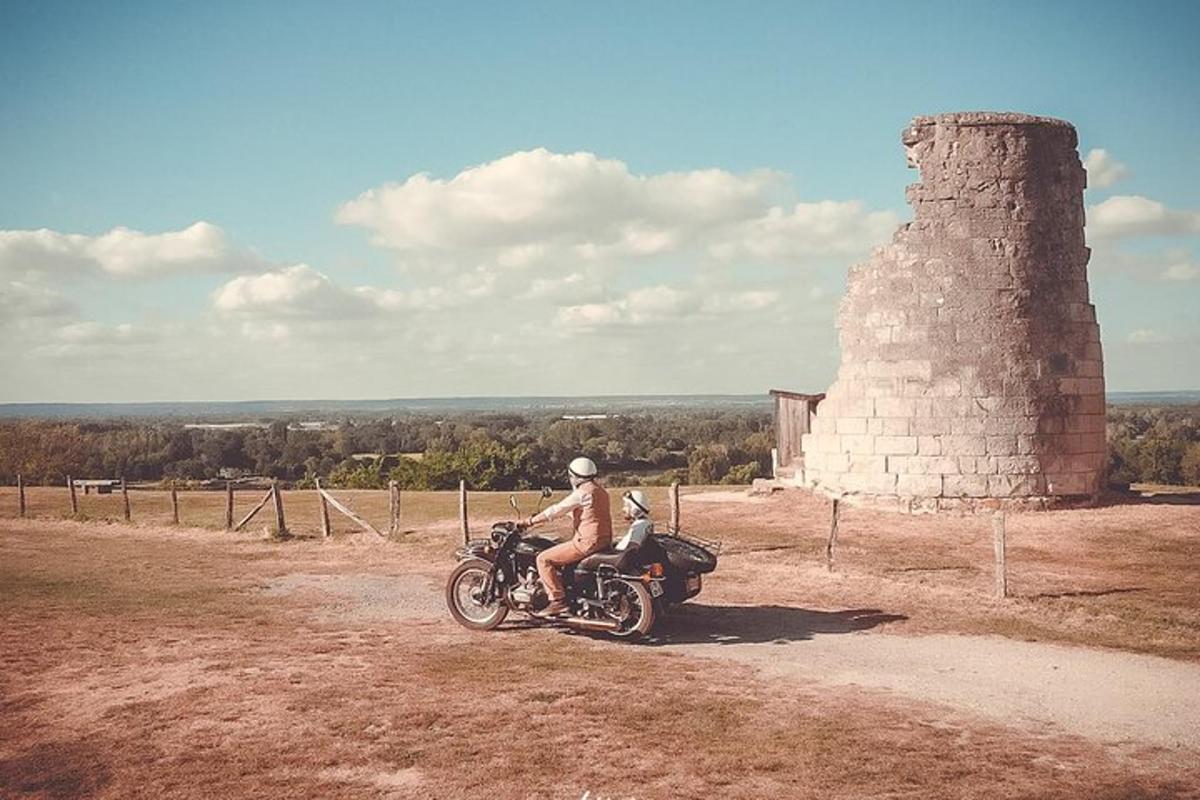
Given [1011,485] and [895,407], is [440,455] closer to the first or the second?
[895,407]

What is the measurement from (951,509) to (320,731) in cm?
1600

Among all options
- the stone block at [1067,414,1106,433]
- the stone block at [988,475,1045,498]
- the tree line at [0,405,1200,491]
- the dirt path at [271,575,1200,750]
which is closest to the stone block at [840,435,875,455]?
the stone block at [988,475,1045,498]

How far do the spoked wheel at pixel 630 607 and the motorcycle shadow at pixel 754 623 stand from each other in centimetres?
23

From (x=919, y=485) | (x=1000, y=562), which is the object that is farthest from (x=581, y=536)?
(x=919, y=485)

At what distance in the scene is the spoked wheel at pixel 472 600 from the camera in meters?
10.8

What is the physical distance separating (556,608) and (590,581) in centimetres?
45

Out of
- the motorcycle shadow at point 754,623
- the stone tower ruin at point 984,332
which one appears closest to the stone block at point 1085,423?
the stone tower ruin at point 984,332

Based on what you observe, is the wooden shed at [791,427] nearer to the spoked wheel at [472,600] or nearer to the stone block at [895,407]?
the stone block at [895,407]

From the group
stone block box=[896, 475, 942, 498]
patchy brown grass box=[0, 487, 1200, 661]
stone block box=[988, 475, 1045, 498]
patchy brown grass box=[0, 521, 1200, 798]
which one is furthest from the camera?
stone block box=[896, 475, 942, 498]

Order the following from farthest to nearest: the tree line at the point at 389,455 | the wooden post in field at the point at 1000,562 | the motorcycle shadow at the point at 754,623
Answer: the tree line at the point at 389,455 < the wooden post in field at the point at 1000,562 < the motorcycle shadow at the point at 754,623

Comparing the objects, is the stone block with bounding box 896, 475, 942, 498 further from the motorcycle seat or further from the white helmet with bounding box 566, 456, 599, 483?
the white helmet with bounding box 566, 456, 599, 483

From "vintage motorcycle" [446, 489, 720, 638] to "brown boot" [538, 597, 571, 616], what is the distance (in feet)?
0.21

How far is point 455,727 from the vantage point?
7328mm

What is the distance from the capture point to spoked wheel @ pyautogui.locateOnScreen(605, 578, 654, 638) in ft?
32.6
